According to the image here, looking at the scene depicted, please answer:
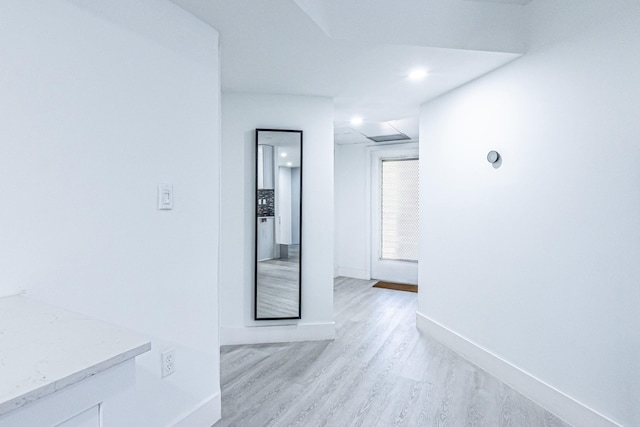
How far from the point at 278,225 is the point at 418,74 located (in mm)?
1705

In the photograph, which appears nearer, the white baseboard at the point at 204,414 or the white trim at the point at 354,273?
the white baseboard at the point at 204,414

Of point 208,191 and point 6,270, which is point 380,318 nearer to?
point 208,191

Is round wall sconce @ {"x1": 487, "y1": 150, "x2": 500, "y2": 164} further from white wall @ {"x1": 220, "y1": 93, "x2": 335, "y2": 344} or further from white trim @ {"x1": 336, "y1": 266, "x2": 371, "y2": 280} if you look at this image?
white trim @ {"x1": 336, "y1": 266, "x2": 371, "y2": 280}

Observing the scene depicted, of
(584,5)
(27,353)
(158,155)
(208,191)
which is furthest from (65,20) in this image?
(584,5)

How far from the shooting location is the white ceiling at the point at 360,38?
195 centimetres

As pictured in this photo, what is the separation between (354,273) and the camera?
19.7 ft

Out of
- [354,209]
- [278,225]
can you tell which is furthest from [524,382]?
[354,209]

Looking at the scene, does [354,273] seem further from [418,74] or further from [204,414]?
[204,414]

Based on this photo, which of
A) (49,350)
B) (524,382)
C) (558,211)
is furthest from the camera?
(524,382)

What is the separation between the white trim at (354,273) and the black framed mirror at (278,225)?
279 cm

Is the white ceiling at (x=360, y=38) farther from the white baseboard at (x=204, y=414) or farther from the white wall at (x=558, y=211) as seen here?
the white baseboard at (x=204, y=414)

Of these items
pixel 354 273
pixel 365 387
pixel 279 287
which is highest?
pixel 279 287

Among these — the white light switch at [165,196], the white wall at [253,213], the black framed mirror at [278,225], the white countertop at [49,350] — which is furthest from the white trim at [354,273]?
the white countertop at [49,350]

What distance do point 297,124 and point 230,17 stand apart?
139 cm
